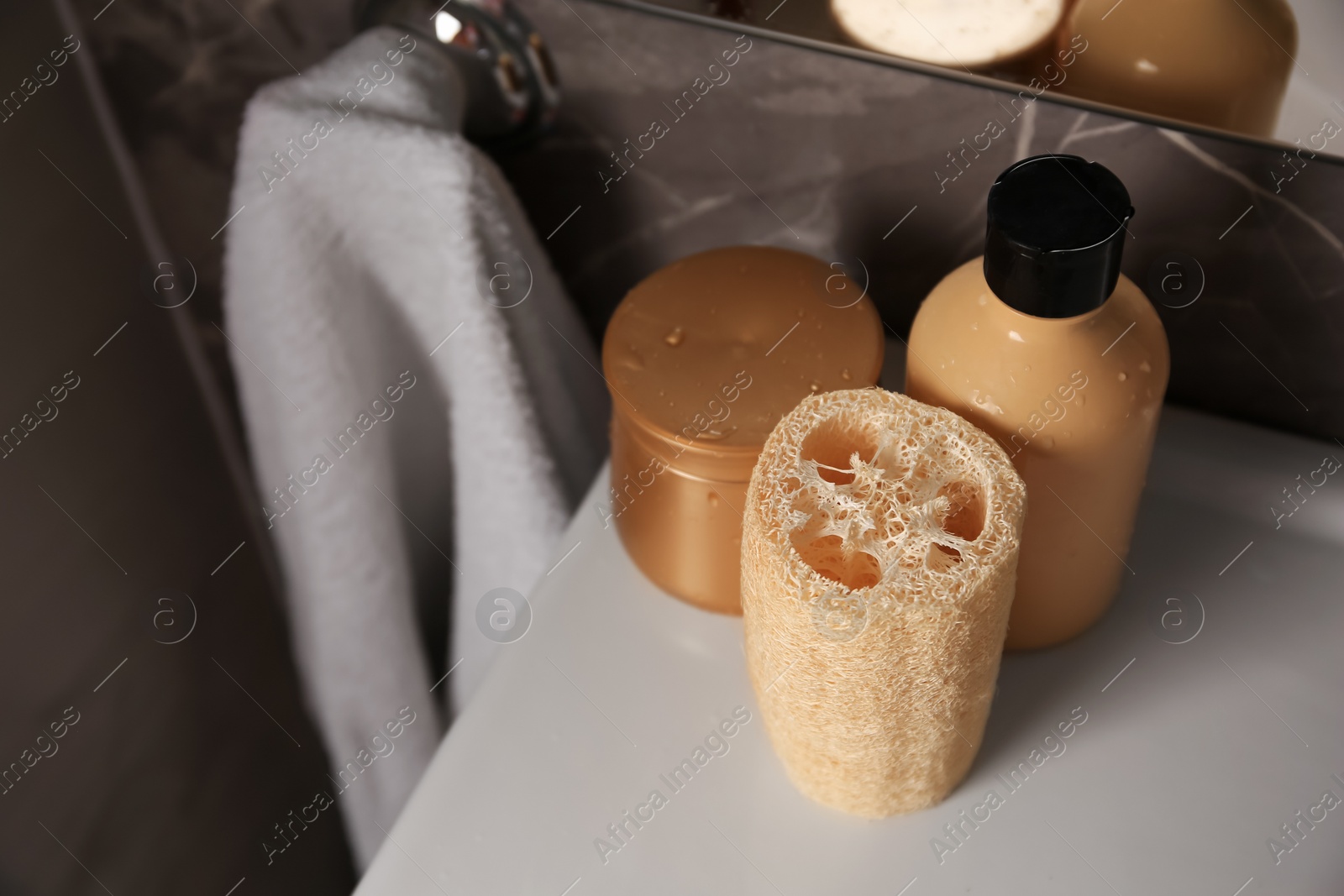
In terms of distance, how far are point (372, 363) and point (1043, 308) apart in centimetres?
36

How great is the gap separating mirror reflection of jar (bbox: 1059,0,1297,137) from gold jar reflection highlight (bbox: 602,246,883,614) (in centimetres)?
13

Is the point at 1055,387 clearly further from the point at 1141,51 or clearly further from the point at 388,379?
the point at 388,379

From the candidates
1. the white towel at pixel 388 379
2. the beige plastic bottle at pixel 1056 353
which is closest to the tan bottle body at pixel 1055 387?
the beige plastic bottle at pixel 1056 353

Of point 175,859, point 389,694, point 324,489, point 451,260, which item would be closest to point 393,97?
point 451,260

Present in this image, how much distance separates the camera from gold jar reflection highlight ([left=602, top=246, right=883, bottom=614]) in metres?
0.41

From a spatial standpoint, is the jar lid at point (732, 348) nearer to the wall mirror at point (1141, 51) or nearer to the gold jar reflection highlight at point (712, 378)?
the gold jar reflection highlight at point (712, 378)

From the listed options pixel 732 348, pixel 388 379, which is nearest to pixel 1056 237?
pixel 732 348

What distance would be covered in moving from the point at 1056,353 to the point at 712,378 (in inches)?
5.1

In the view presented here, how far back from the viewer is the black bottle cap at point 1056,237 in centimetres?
33

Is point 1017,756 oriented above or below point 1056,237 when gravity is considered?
below

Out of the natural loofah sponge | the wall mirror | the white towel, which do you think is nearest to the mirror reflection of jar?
the wall mirror

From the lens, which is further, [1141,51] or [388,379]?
[388,379]

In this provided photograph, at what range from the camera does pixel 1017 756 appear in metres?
0.43

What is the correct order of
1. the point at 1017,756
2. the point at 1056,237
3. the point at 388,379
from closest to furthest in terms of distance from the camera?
1. the point at 1056,237
2. the point at 1017,756
3. the point at 388,379
